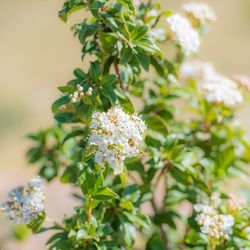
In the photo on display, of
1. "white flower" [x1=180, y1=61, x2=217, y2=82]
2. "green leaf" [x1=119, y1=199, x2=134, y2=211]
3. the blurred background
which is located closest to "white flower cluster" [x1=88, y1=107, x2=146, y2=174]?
"green leaf" [x1=119, y1=199, x2=134, y2=211]

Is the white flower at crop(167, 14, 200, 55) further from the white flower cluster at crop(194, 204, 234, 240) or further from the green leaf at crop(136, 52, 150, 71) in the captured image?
the white flower cluster at crop(194, 204, 234, 240)

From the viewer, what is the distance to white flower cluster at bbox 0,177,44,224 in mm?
2113

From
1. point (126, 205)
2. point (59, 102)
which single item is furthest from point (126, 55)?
point (126, 205)

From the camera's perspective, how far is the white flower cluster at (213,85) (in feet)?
8.40

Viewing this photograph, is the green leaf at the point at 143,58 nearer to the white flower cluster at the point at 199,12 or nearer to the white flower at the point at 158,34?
the white flower at the point at 158,34

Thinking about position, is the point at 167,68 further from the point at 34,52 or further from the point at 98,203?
the point at 34,52

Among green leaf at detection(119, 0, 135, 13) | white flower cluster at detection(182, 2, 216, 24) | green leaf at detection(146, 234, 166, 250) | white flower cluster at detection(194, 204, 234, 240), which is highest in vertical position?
white flower cluster at detection(182, 2, 216, 24)

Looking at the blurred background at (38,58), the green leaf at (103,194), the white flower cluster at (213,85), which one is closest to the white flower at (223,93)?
the white flower cluster at (213,85)

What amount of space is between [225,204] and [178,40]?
66 cm

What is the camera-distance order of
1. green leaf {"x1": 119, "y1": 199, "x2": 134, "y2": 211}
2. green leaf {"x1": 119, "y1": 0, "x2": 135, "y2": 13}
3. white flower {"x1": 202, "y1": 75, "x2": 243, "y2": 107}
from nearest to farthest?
green leaf {"x1": 119, "y1": 0, "x2": 135, "y2": 13}, green leaf {"x1": 119, "y1": 199, "x2": 134, "y2": 211}, white flower {"x1": 202, "y1": 75, "x2": 243, "y2": 107}

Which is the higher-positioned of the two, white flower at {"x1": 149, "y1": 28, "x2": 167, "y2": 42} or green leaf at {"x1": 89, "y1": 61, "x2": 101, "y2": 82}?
white flower at {"x1": 149, "y1": 28, "x2": 167, "y2": 42}

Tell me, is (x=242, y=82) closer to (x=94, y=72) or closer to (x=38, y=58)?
(x=94, y=72)

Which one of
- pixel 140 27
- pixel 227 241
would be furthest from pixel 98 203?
pixel 140 27

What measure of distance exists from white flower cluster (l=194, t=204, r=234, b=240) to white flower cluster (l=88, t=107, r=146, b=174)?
0.44 meters
